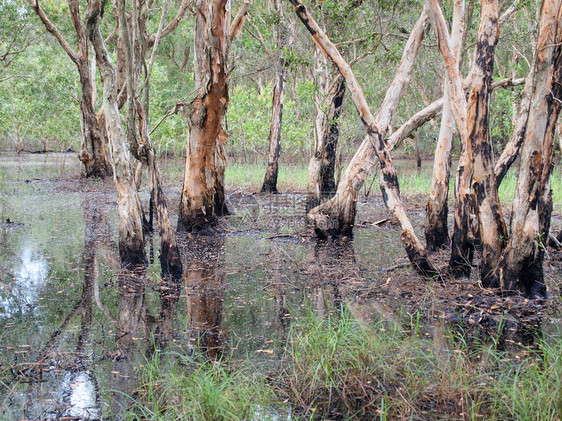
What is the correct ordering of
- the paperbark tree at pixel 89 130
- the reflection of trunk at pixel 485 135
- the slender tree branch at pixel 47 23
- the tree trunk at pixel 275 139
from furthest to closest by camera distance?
1. the paperbark tree at pixel 89 130
2. the tree trunk at pixel 275 139
3. the slender tree branch at pixel 47 23
4. the reflection of trunk at pixel 485 135

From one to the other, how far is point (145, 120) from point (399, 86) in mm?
4265

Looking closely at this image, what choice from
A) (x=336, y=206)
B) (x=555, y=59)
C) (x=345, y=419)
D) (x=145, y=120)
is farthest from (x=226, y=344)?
(x=336, y=206)

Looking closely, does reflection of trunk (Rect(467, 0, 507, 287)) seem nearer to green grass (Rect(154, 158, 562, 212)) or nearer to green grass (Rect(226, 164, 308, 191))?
green grass (Rect(154, 158, 562, 212))

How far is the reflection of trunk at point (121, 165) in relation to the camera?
304 inches

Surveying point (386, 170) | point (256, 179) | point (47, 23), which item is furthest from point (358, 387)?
point (256, 179)

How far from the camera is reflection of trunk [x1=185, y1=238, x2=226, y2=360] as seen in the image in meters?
5.49

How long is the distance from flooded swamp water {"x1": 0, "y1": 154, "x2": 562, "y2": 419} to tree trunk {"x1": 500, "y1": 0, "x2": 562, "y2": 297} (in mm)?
325

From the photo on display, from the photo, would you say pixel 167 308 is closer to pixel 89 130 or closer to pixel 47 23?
pixel 47 23

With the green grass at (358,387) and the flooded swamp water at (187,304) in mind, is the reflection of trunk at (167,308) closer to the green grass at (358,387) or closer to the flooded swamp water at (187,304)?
the flooded swamp water at (187,304)

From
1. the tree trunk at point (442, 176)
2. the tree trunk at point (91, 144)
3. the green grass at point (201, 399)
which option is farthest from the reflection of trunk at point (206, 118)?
the tree trunk at point (91, 144)

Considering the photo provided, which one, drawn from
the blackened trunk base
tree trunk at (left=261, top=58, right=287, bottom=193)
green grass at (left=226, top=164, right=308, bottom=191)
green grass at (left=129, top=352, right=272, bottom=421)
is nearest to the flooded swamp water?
green grass at (left=129, top=352, right=272, bottom=421)

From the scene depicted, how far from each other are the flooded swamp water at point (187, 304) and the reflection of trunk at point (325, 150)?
119 inches

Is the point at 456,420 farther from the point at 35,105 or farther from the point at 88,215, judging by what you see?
the point at 35,105

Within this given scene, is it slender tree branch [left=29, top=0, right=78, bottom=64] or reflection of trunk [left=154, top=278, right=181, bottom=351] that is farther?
slender tree branch [left=29, top=0, right=78, bottom=64]
